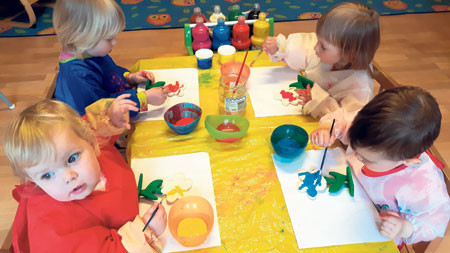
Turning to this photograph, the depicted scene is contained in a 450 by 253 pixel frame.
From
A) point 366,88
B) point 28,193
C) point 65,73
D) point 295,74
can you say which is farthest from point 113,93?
point 366,88

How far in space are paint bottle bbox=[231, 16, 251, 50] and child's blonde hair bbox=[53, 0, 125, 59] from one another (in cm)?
57

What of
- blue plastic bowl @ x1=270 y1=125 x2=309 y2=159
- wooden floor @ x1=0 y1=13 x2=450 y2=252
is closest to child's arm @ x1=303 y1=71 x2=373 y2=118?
blue plastic bowl @ x1=270 y1=125 x2=309 y2=159

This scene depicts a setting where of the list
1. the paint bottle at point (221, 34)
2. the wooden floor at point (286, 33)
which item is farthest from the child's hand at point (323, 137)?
the wooden floor at point (286, 33)

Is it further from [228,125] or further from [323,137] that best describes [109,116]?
[323,137]

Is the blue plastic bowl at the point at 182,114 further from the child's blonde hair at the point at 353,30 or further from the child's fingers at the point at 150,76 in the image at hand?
the child's blonde hair at the point at 353,30

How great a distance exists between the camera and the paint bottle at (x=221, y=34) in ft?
4.75

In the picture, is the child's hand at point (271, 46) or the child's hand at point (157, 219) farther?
the child's hand at point (271, 46)

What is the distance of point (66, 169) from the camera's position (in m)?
0.69

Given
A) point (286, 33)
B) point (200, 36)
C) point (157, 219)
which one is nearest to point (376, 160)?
point (157, 219)

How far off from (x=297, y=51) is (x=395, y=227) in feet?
2.40

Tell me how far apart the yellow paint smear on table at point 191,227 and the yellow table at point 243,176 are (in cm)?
5

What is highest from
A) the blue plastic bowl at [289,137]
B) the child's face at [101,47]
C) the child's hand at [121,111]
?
the child's face at [101,47]

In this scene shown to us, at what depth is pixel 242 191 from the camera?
869mm

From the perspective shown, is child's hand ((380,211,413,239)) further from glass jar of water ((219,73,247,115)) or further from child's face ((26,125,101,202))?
child's face ((26,125,101,202))
